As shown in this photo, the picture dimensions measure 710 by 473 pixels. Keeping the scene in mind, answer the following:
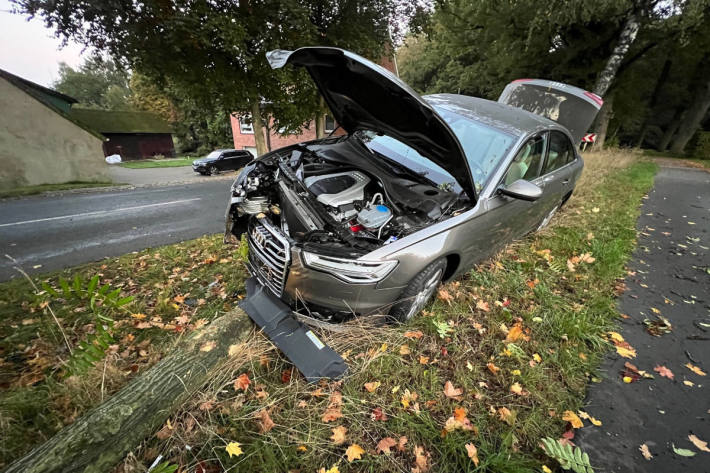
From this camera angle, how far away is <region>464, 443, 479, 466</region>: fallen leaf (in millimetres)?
1600

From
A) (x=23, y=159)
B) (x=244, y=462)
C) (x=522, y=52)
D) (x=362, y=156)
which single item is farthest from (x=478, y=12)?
(x=23, y=159)

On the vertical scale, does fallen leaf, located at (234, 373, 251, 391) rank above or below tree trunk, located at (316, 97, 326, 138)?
below

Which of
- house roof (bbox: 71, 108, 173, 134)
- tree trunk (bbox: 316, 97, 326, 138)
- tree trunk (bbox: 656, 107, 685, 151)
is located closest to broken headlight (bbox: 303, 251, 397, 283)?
tree trunk (bbox: 316, 97, 326, 138)

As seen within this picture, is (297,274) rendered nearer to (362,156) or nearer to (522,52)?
(362,156)

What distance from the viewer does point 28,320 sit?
8.86 ft

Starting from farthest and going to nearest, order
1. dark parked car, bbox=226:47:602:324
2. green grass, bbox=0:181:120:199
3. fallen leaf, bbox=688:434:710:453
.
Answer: green grass, bbox=0:181:120:199, dark parked car, bbox=226:47:602:324, fallen leaf, bbox=688:434:710:453

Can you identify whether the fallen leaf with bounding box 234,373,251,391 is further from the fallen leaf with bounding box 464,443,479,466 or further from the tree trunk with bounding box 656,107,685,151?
the tree trunk with bounding box 656,107,685,151

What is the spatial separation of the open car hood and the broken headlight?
46.4 inches

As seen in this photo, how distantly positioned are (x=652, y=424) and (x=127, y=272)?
524 cm

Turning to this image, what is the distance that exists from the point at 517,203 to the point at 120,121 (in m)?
36.9

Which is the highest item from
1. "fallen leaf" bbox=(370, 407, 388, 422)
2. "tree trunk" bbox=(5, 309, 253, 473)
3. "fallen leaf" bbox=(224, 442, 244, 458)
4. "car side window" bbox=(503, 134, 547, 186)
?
"car side window" bbox=(503, 134, 547, 186)

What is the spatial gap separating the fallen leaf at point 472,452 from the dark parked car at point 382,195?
0.96m

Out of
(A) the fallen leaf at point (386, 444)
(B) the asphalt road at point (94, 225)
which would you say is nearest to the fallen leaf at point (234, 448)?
(A) the fallen leaf at point (386, 444)

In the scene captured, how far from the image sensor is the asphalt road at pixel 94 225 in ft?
15.1
